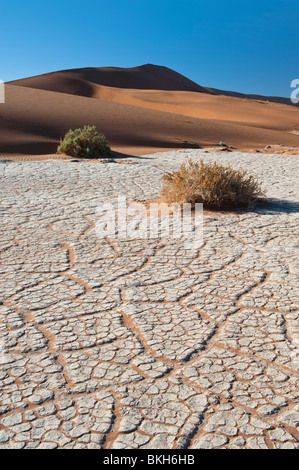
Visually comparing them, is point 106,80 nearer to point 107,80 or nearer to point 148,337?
point 107,80

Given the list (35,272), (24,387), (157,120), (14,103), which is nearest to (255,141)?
(157,120)

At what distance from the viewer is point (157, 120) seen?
69.2 ft

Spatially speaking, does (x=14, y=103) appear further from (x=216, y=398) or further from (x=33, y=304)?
(x=216, y=398)

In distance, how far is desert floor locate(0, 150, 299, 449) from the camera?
1970 mm

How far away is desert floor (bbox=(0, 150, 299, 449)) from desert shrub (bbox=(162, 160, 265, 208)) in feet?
2.13

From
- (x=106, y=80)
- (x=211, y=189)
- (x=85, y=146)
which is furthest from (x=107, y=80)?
(x=211, y=189)

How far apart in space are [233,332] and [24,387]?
1276 mm

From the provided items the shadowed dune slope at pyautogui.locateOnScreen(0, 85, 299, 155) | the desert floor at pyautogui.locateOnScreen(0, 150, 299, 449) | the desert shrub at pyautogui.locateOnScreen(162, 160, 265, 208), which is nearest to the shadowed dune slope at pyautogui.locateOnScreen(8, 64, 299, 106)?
the shadowed dune slope at pyautogui.locateOnScreen(0, 85, 299, 155)

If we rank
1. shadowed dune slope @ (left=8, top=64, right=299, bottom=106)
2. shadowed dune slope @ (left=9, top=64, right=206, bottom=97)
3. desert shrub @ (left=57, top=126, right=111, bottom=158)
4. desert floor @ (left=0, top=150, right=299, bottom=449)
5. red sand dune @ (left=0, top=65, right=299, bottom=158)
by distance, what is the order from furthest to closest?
shadowed dune slope @ (left=9, top=64, right=206, bottom=97), shadowed dune slope @ (left=8, top=64, right=299, bottom=106), red sand dune @ (left=0, top=65, right=299, bottom=158), desert shrub @ (left=57, top=126, right=111, bottom=158), desert floor @ (left=0, top=150, right=299, bottom=449)

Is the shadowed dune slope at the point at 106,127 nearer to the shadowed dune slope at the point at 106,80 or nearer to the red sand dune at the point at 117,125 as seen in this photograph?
the red sand dune at the point at 117,125

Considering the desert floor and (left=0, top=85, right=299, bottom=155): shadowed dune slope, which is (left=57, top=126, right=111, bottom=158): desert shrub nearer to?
(left=0, top=85, right=299, bottom=155): shadowed dune slope

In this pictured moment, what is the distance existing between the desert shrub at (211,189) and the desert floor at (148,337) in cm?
65

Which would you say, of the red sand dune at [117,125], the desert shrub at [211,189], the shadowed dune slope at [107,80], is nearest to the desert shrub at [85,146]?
the red sand dune at [117,125]
